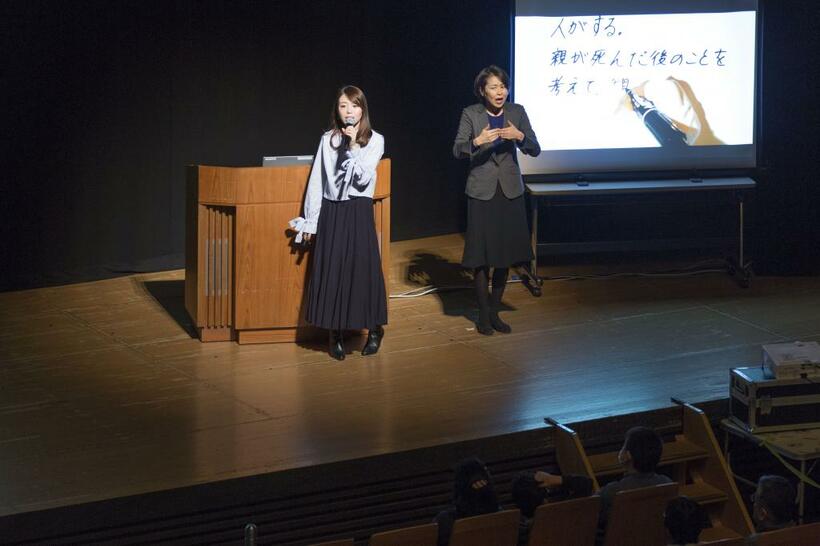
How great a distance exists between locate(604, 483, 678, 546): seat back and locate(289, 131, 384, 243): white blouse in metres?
2.16

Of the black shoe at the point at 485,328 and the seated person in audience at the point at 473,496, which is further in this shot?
the black shoe at the point at 485,328

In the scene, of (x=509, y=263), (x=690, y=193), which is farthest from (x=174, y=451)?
(x=690, y=193)

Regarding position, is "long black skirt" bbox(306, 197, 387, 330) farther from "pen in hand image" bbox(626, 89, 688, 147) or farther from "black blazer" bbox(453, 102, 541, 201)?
"pen in hand image" bbox(626, 89, 688, 147)

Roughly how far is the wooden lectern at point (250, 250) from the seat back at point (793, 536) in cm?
283

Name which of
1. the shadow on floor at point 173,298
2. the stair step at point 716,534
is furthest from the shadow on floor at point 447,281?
the stair step at point 716,534

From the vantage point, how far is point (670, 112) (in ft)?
25.5

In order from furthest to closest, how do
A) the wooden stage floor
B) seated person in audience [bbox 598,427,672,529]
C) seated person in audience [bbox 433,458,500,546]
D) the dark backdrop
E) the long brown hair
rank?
the dark backdrop → the long brown hair → the wooden stage floor → seated person in audience [bbox 598,427,672,529] → seated person in audience [bbox 433,458,500,546]

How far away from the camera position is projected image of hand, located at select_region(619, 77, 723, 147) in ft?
25.3

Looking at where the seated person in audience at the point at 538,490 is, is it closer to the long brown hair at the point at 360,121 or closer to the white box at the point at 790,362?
the white box at the point at 790,362

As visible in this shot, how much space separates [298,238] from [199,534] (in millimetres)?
1896

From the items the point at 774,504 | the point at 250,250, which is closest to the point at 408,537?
the point at 774,504

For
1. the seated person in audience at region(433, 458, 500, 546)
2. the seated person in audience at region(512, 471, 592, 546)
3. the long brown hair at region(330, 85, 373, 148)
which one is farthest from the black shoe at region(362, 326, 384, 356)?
the seated person in audience at region(433, 458, 500, 546)

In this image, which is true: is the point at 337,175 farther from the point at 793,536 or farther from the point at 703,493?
the point at 793,536

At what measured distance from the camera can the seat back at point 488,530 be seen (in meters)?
4.07
